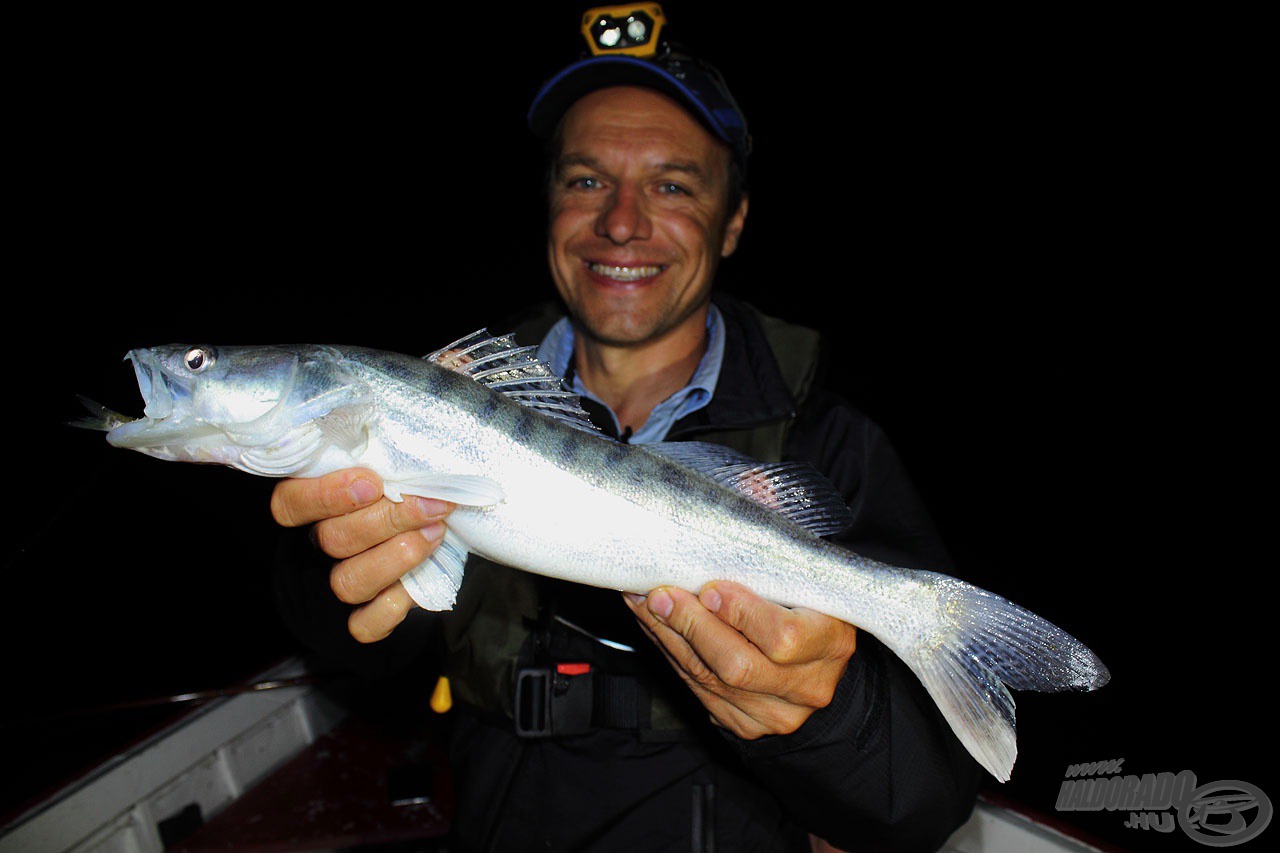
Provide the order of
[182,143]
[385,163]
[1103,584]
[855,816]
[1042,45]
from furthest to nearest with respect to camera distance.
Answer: [385,163]
[1042,45]
[182,143]
[1103,584]
[855,816]

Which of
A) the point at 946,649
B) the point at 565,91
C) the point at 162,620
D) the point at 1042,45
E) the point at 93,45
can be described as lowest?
the point at 162,620

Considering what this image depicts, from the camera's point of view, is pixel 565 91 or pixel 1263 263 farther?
pixel 1263 263

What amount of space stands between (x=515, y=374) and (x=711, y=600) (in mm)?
898

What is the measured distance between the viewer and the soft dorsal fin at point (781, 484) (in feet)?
6.73

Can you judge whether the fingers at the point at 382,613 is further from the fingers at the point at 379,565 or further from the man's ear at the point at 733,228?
the man's ear at the point at 733,228

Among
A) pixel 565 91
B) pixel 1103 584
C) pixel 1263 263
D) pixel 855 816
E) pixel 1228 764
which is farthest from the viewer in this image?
pixel 1263 263

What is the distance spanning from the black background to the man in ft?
4.79

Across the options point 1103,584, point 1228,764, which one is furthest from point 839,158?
point 1228,764

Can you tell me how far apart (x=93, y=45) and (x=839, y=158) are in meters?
26.0

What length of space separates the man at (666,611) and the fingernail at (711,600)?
0.01 m

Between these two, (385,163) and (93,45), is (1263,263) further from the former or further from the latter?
(93,45)

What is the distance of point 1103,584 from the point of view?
1123 cm

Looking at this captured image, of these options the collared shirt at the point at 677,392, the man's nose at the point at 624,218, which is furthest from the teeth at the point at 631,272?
the collared shirt at the point at 677,392
